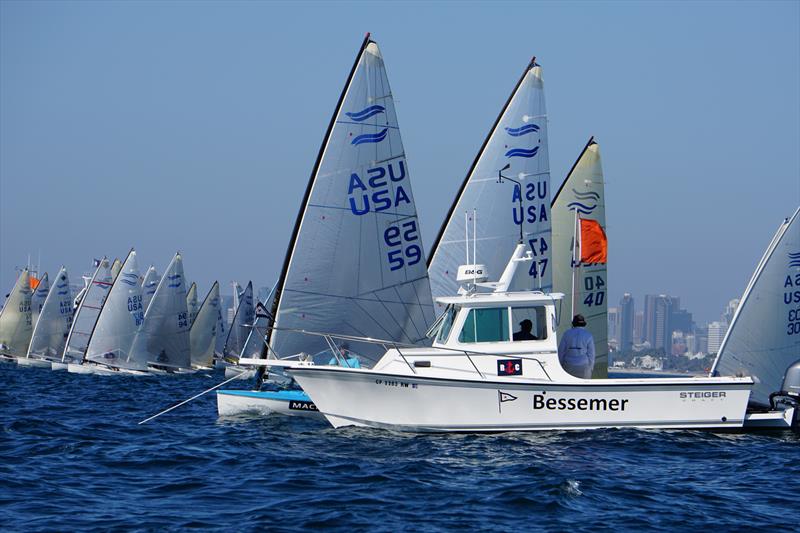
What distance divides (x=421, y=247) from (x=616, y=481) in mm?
10599

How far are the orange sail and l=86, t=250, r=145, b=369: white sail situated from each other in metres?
39.0

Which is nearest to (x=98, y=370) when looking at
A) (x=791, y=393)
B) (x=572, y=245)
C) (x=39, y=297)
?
(x=39, y=297)

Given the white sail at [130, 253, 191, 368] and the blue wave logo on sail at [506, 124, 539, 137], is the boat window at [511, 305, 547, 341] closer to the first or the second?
the blue wave logo on sail at [506, 124, 539, 137]

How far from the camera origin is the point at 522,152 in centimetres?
2841

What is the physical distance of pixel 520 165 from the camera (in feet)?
92.9

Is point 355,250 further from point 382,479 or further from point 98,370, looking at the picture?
point 98,370

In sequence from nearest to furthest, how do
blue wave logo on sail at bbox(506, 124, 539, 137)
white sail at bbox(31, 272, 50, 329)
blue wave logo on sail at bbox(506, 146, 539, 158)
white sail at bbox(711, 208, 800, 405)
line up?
white sail at bbox(711, 208, 800, 405) → blue wave logo on sail at bbox(506, 146, 539, 158) → blue wave logo on sail at bbox(506, 124, 539, 137) → white sail at bbox(31, 272, 50, 329)

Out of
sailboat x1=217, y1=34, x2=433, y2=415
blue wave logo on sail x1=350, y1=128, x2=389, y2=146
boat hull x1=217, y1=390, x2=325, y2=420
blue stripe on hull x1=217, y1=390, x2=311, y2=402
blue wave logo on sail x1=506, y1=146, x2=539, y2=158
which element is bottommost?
boat hull x1=217, y1=390, x2=325, y2=420

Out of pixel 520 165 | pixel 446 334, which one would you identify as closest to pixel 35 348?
pixel 520 165

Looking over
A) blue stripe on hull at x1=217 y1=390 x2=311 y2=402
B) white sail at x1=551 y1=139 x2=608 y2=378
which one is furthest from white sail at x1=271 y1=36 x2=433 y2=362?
white sail at x1=551 y1=139 x2=608 y2=378

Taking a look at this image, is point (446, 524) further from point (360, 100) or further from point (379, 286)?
point (360, 100)

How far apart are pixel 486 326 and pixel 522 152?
941 cm

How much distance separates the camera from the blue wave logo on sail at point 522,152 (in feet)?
92.6

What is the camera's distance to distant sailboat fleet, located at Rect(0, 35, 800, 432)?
19.4 meters
